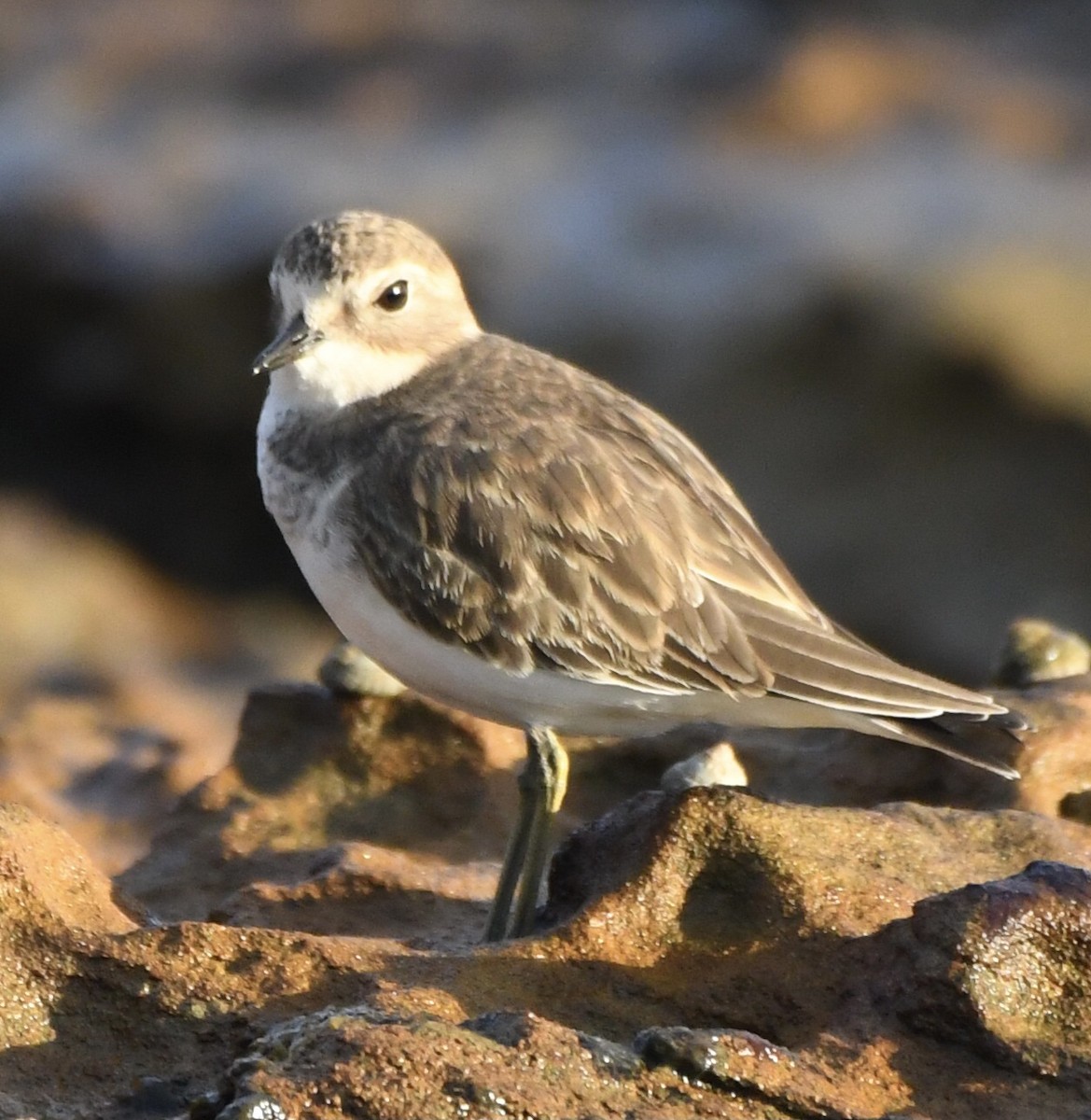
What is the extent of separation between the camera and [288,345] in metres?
5.70

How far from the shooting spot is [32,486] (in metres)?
13.7

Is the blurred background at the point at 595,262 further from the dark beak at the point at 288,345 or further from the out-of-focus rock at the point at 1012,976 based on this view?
the out-of-focus rock at the point at 1012,976

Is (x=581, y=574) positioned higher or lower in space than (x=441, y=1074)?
higher

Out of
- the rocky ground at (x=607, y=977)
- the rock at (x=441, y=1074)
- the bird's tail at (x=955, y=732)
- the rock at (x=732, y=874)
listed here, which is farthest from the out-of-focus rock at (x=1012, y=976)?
the bird's tail at (x=955, y=732)

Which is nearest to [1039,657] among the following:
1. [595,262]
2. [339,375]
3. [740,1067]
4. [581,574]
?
[581,574]

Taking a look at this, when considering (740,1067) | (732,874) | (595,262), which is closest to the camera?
(740,1067)

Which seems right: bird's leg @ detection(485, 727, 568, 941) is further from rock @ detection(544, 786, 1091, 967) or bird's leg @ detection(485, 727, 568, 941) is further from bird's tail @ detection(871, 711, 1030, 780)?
bird's tail @ detection(871, 711, 1030, 780)

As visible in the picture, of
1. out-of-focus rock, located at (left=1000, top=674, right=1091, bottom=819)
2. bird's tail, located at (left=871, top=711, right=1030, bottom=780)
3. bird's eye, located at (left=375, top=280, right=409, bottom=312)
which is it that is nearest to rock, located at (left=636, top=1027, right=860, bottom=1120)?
bird's tail, located at (left=871, top=711, right=1030, bottom=780)

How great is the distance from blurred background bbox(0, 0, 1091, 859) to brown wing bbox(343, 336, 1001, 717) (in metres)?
4.19

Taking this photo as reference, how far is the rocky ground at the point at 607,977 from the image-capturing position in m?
3.48

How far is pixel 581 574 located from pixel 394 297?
1161 millimetres

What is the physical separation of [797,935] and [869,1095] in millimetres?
630

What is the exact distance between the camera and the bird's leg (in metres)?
5.01

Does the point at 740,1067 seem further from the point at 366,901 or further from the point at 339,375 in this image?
the point at 339,375
